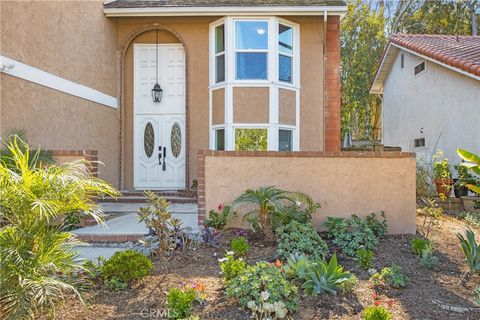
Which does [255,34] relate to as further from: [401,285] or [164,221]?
[401,285]

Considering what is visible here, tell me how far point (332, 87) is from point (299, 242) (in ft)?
23.9

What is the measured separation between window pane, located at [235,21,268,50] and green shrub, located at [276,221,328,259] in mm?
6579

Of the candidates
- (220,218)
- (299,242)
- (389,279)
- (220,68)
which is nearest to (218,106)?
(220,68)

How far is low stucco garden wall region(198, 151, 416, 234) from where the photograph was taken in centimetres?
653

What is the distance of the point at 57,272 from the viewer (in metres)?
3.88

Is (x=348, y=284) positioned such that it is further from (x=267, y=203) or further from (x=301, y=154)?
(x=301, y=154)

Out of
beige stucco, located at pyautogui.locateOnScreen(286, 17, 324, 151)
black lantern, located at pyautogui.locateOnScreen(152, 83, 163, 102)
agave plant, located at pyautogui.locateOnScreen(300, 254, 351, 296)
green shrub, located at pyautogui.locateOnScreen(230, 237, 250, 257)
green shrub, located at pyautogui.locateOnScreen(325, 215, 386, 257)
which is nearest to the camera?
agave plant, located at pyautogui.locateOnScreen(300, 254, 351, 296)

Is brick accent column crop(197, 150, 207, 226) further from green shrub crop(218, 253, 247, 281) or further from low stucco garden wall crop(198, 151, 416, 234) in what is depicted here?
green shrub crop(218, 253, 247, 281)

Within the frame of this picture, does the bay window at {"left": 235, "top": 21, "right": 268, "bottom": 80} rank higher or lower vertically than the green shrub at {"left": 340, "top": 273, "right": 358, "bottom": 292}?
higher

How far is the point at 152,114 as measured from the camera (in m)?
11.7

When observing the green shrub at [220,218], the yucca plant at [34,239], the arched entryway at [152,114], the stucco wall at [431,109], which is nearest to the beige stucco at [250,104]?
the arched entryway at [152,114]

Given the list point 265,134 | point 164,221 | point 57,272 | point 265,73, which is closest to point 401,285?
point 164,221

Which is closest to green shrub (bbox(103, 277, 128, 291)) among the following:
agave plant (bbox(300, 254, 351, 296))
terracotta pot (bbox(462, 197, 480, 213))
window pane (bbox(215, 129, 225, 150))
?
agave plant (bbox(300, 254, 351, 296))

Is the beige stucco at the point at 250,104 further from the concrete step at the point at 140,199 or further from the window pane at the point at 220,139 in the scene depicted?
the concrete step at the point at 140,199
